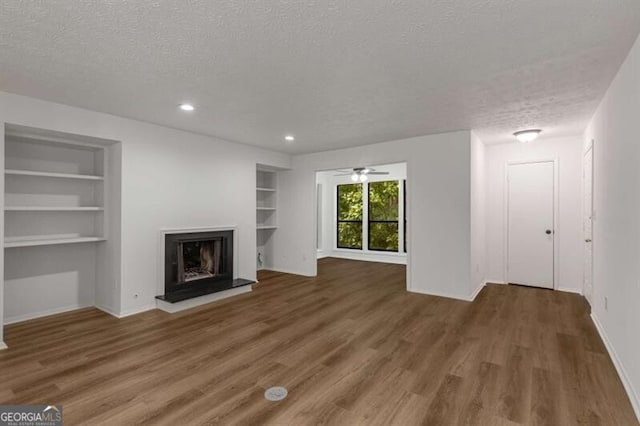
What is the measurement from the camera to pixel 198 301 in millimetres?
4586

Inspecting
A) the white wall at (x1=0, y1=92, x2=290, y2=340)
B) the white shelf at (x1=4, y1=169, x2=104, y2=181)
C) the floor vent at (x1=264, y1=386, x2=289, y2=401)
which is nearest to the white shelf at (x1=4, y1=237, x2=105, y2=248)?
the white wall at (x1=0, y1=92, x2=290, y2=340)

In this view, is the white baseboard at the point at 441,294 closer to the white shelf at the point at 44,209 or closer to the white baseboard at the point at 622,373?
the white baseboard at the point at 622,373

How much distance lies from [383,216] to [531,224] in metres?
3.83

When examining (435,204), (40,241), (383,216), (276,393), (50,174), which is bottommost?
(276,393)

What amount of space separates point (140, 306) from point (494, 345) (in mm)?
4292

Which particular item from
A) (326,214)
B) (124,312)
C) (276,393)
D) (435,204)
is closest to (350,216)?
(326,214)

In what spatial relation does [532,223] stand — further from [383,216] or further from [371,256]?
[371,256]

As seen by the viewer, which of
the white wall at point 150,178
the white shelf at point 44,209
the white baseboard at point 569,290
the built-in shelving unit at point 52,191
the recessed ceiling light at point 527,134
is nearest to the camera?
the white shelf at point 44,209

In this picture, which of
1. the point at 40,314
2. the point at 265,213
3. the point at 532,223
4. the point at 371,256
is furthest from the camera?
the point at 371,256

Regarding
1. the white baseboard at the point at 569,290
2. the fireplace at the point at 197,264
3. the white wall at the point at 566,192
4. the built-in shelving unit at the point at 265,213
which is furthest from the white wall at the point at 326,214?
the white baseboard at the point at 569,290

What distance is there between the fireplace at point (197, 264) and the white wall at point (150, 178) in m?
0.16

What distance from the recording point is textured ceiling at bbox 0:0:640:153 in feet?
6.35

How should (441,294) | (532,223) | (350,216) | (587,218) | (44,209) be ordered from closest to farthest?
1. (44,209)
2. (587,218)
3. (441,294)
4. (532,223)
5. (350,216)

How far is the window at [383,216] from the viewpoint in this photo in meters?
8.66
